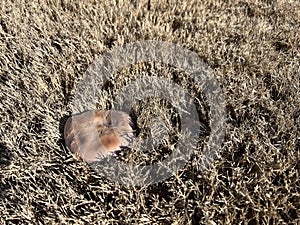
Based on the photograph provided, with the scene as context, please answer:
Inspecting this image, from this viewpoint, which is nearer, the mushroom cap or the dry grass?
the dry grass

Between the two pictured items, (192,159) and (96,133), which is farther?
(96,133)

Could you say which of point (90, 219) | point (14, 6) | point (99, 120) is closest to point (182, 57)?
point (99, 120)

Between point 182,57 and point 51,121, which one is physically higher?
point 182,57

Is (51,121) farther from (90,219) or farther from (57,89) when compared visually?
(90,219)

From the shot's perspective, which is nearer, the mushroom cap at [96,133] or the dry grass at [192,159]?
the dry grass at [192,159]
